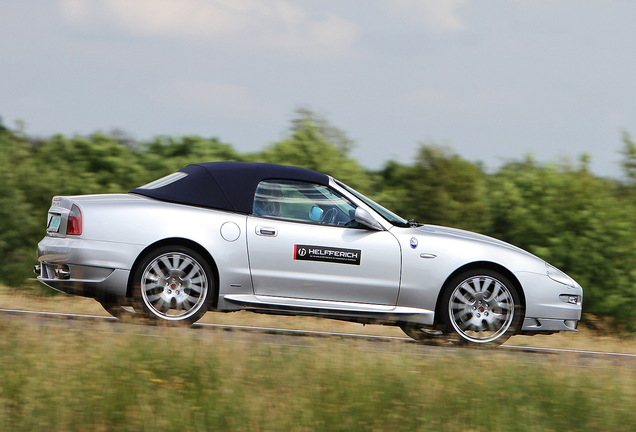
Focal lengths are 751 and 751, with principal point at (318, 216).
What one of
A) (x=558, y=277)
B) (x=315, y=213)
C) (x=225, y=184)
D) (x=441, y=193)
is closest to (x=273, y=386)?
(x=315, y=213)

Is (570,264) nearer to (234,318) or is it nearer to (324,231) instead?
(234,318)

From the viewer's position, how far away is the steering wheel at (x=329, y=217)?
6887mm

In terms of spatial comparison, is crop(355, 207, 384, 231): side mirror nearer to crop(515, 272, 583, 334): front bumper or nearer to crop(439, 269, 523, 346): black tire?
crop(439, 269, 523, 346): black tire

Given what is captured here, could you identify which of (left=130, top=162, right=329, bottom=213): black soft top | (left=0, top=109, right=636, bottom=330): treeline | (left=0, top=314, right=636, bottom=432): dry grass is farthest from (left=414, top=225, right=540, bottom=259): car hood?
(left=0, top=109, right=636, bottom=330): treeline

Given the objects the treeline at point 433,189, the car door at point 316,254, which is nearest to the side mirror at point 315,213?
the car door at point 316,254

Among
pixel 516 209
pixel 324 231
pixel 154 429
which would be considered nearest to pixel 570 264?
pixel 516 209

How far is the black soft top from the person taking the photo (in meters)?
6.87

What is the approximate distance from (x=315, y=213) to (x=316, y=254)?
43 centimetres

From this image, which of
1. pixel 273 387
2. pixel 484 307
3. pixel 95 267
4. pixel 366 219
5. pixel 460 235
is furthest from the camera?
pixel 460 235

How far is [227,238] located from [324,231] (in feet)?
2.85

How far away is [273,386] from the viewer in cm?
481

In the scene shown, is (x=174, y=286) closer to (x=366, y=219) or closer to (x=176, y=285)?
(x=176, y=285)

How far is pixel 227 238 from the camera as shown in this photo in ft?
21.8

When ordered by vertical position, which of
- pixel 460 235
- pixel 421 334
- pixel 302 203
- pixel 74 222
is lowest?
pixel 421 334
